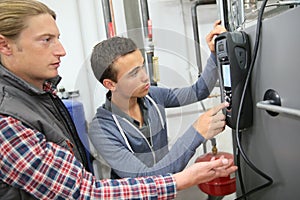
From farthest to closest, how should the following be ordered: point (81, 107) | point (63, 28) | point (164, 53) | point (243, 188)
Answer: point (63, 28) < point (81, 107) < point (164, 53) < point (243, 188)

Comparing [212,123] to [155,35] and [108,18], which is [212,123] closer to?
[155,35]

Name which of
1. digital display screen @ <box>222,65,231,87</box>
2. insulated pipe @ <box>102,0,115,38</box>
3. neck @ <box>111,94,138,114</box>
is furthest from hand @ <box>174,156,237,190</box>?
insulated pipe @ <box>102,0,115,38</box>

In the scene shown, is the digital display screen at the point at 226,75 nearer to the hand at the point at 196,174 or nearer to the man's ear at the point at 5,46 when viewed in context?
the hand at the point at 196,174

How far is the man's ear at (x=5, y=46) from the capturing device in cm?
57

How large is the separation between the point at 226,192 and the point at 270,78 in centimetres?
70

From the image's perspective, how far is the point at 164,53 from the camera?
3.91 feet

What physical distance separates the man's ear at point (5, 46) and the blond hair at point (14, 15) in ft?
0.04

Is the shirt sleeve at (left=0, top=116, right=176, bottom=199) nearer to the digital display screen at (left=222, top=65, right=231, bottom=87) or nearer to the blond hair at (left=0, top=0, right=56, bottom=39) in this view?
the blond hair at (left=0, top=0, right=56, bottom=39)

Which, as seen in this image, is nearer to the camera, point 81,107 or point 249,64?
point 249,64

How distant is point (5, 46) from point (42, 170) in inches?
12.3

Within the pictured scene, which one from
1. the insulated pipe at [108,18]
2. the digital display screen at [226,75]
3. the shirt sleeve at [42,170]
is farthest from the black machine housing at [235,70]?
the insulated pipe at [108,18]

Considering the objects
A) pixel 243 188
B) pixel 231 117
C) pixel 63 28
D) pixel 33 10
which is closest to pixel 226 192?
pixel 243 188

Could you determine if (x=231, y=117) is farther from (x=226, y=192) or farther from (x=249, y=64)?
(x=226, y=192)

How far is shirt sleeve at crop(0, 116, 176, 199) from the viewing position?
50cm
